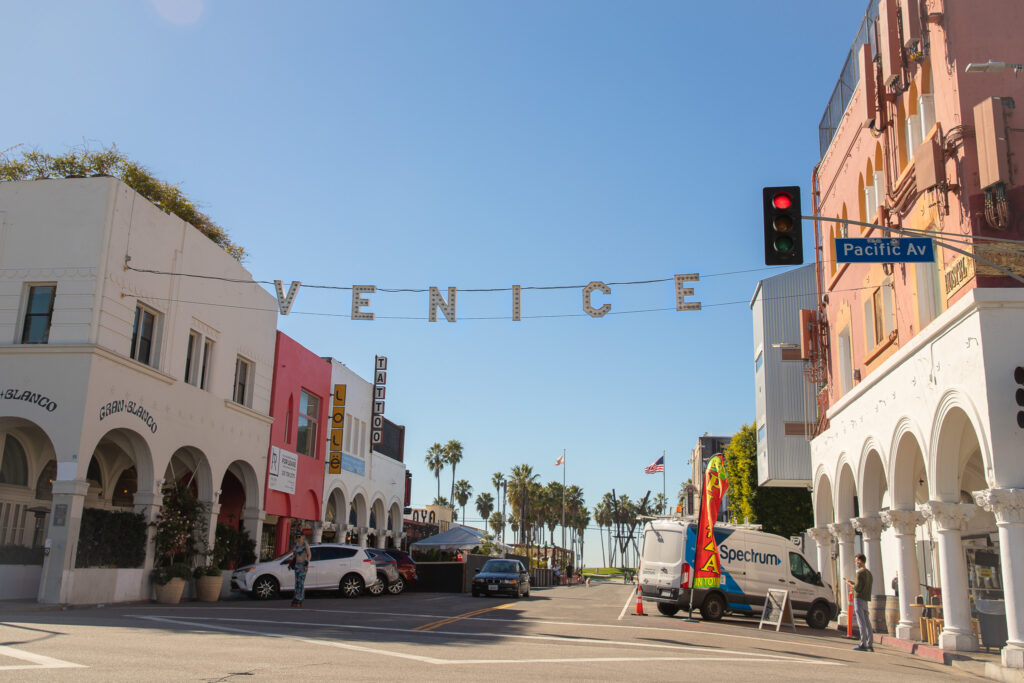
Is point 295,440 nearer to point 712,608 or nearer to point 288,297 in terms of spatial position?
point 288,297

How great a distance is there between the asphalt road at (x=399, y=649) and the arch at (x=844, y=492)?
5116 mm

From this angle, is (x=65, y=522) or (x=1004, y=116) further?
(x=65, y=522)

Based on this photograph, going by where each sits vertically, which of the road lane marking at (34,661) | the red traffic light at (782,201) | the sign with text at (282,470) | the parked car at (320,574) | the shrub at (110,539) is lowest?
the road lane marking at (34,661)

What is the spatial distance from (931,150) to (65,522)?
1942cm

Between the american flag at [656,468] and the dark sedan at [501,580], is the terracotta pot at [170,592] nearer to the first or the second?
the dark sedan at [501,580]

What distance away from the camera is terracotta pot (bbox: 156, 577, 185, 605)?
73.9ft

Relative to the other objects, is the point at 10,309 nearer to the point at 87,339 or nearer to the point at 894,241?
the point at 87,339

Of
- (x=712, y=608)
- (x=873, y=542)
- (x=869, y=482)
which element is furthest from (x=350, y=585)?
(x=869, y=482)

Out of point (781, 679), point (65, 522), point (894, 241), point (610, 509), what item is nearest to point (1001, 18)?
point (894, 241)

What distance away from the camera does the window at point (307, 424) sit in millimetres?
34500

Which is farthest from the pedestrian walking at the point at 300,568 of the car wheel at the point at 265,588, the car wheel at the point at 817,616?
the car wheel at the point at 817,616

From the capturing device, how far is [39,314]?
21094 millimetres

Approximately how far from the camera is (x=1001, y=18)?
1641cm

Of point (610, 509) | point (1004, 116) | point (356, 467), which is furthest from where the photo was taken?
point (610, 509)
